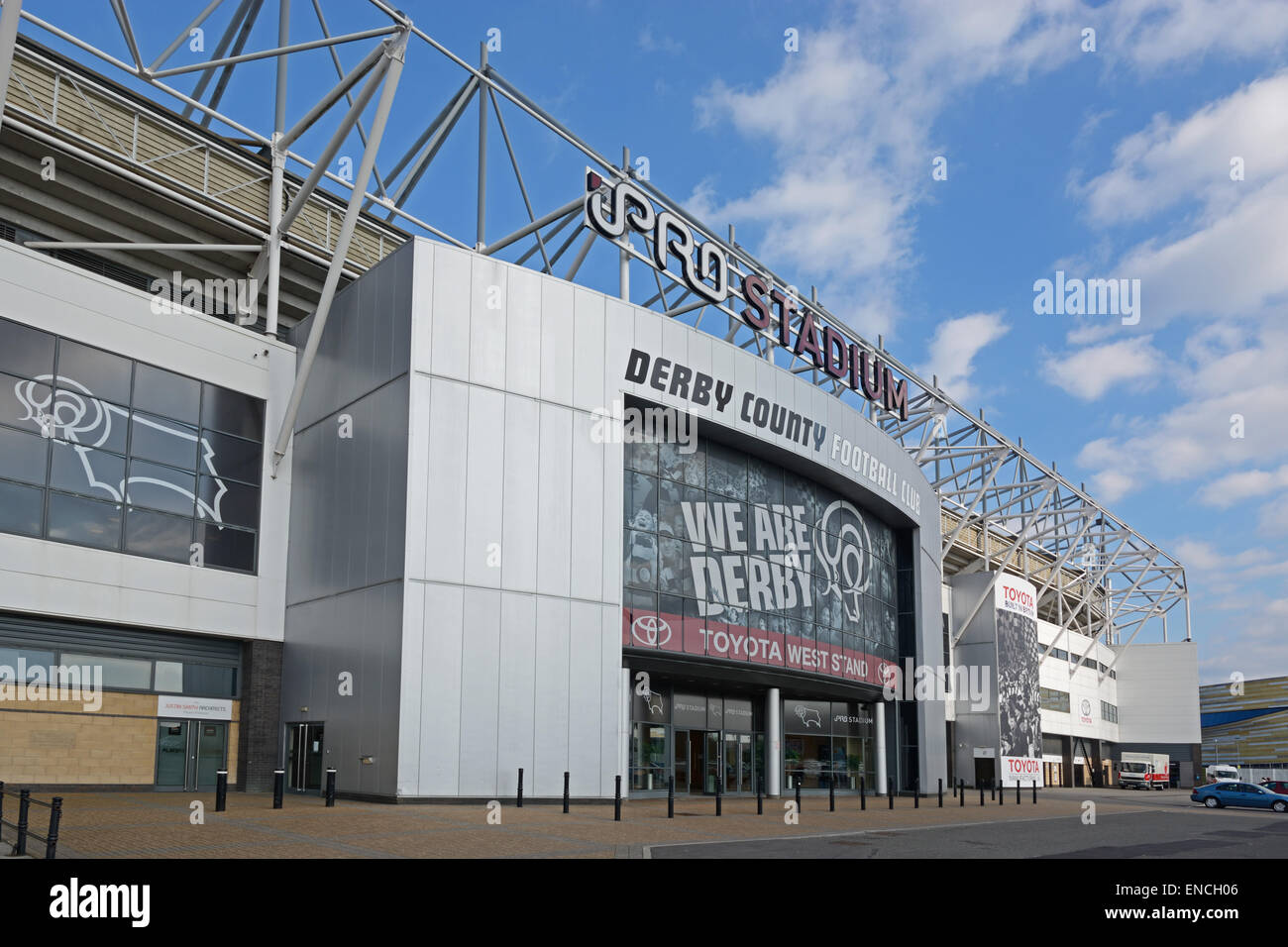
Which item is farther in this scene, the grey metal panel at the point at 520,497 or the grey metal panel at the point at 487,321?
the grey metal panel at the point at 487,321

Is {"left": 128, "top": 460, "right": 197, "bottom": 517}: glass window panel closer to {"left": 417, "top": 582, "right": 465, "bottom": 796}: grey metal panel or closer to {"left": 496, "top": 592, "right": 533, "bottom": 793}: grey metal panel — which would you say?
{"left": 417, "top": 582, "right": 465, "bottom": 796}: grey metal panel

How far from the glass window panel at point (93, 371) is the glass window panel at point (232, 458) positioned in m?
2.29

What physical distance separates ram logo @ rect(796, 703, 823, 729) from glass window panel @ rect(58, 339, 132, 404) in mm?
23345

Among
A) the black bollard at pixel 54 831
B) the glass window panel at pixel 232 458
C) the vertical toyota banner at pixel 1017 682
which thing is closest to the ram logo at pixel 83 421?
the glass window panel at pixel 232 458

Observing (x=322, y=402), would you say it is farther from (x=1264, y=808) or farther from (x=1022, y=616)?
(x=1022, y=616)

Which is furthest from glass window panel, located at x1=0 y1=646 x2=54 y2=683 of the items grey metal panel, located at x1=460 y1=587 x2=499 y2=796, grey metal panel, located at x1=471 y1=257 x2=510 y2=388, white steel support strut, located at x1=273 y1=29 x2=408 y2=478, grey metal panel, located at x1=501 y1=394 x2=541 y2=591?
grey metal panel, located at x1=471 y1=257 x2=510 y2=388

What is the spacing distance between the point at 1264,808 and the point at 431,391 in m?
37.8

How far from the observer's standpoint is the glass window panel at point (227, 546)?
27.7 metres

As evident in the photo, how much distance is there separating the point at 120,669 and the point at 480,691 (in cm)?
859

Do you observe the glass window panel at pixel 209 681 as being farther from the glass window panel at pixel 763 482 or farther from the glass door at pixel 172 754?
the glass window panel at pixel 763 482

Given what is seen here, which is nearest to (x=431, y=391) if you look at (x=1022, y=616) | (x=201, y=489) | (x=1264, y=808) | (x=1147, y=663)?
(x=201, y=489)

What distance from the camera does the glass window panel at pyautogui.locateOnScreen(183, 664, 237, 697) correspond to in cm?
2725

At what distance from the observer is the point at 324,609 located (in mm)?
27141

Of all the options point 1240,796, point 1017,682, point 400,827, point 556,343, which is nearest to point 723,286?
point 556,343
